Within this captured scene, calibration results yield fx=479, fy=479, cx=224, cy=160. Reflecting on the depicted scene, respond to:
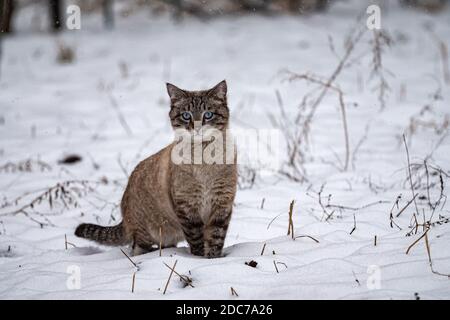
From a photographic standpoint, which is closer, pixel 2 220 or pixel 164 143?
pixel 2 220

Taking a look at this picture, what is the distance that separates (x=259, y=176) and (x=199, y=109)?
1.82 metres

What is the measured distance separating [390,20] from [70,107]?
8.87 m

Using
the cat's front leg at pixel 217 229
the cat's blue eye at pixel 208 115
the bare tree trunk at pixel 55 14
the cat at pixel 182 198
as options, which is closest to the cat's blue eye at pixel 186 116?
the cat at pixel 182 198

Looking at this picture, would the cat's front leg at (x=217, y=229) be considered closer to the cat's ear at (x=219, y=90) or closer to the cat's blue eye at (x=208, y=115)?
the cat's blue eye at (x=208, y=115)

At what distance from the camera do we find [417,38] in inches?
422

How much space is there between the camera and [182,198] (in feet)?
11.6

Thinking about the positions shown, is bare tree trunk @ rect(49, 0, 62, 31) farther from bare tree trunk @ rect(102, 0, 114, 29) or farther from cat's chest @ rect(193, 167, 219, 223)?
cat's chest @ rect(193, 167, 219, 223)

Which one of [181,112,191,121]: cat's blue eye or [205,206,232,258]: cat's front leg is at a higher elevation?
[181,112,191,121]: cat's blue eye

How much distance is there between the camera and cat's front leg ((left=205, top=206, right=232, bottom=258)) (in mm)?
3574

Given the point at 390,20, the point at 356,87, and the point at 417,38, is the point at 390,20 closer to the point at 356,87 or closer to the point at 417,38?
the point at 417,38

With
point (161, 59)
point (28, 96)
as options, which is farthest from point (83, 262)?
point (161, 59)

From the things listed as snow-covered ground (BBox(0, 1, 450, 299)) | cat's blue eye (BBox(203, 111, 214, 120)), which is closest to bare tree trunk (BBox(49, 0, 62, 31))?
snow-covered ground (BBox(0, 1, 450, 299))

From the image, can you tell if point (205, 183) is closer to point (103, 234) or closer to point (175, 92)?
point (175, 92)

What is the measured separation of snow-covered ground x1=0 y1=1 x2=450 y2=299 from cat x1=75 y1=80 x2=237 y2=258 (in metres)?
0.19
